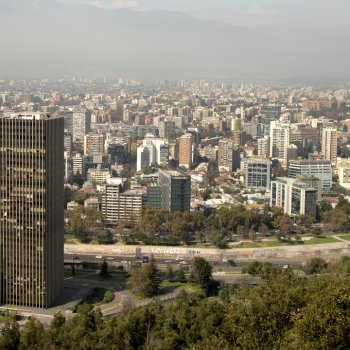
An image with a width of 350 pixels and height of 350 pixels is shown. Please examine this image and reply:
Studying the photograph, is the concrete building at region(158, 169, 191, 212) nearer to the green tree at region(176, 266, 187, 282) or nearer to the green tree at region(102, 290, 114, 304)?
the green tree at region(176, 266, 187, 282)

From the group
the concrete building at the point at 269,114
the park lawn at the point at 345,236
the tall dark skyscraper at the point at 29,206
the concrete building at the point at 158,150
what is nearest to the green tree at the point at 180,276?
the tall dark skyscraper at the point at 29,206

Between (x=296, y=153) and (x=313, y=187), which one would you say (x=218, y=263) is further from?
(x=296, y=153)

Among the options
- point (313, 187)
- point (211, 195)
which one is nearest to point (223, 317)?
point (313, 187)

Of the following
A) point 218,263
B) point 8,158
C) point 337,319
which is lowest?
point 218,263

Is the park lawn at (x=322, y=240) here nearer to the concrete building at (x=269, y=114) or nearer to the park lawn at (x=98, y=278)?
the park lawn at (x=98, y=278)

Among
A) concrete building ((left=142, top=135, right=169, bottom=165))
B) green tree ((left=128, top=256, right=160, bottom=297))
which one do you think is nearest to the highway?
green tree ((left=128, top=256, right=160, bottom=297))

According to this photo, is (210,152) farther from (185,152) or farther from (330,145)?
(330,145)
